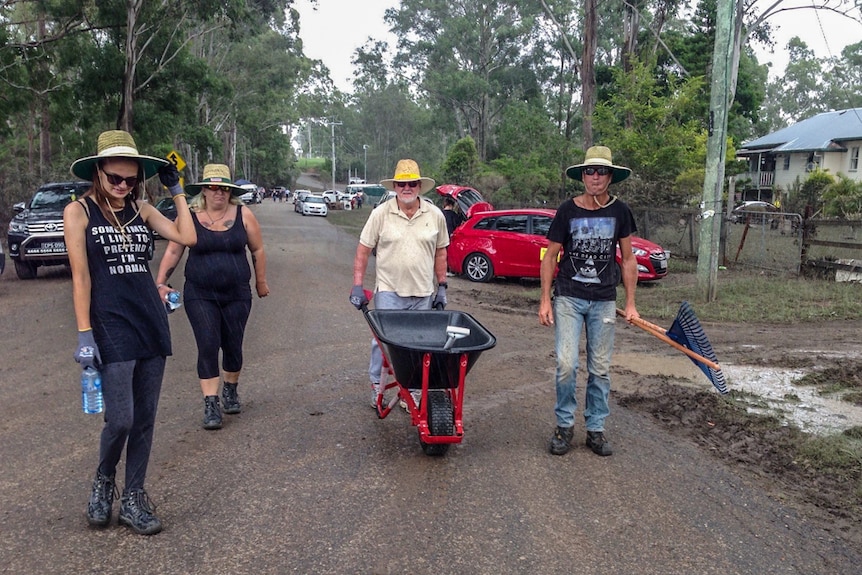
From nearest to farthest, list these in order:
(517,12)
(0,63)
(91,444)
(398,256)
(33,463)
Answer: (33,463) < (91,444) < (398,256) < (0,63) < (517,12)

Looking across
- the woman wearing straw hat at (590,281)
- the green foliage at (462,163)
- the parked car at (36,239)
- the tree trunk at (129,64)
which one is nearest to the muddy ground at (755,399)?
the woman wearing straw hat at (590,281)

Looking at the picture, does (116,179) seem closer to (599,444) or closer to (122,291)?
(122,291)

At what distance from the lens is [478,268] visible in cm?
1570

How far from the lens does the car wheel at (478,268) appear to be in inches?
613

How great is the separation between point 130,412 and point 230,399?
2153 millimetres

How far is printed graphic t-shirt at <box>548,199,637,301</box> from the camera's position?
506 cm

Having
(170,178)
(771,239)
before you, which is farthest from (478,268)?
(170,178)

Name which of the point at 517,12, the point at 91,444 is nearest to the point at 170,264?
the point at 91,444

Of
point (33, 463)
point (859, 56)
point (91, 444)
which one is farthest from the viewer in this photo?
point (859, 56)

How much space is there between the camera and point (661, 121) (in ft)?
69.0

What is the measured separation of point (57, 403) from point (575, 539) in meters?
4.56

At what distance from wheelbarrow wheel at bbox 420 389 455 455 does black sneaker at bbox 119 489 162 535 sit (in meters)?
1.73

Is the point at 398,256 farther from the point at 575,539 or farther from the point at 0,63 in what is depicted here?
the point at 0,63

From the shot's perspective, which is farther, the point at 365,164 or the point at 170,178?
the point at 365,164
